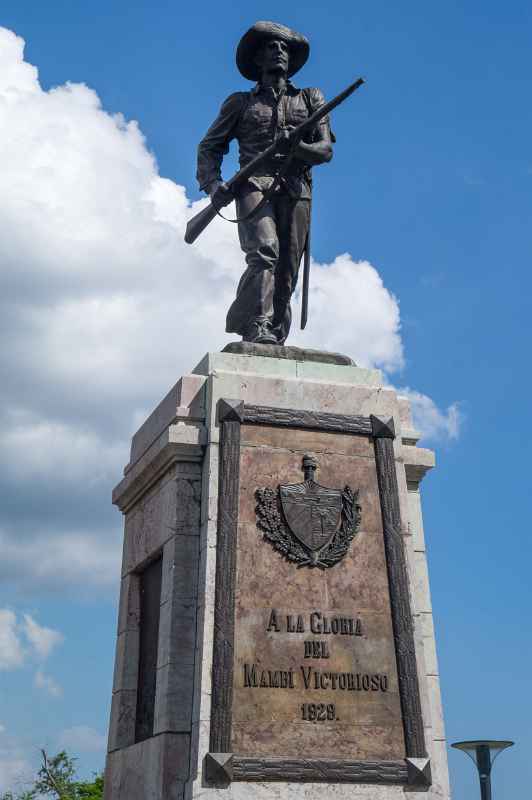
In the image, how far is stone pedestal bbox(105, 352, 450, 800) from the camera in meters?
6.59

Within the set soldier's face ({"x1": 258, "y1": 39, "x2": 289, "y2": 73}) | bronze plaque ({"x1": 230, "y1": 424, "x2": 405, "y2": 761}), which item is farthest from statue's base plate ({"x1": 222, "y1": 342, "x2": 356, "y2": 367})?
soldier's face ({"x1": 258, "y1": 39, "x2": 289, "y2": 73})

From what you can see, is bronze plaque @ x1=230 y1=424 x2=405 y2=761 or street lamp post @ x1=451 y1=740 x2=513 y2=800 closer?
bronze plaque @ x1=230 y1=424 x2=405 y2=761

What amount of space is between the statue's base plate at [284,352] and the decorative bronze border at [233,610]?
70 cm

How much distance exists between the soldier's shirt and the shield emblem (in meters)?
3.23

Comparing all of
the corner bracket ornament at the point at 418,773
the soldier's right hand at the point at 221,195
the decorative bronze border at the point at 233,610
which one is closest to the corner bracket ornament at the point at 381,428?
the decorative bronze border at the point at 233,610

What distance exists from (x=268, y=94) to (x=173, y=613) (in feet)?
17.3

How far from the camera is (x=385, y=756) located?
267 inches

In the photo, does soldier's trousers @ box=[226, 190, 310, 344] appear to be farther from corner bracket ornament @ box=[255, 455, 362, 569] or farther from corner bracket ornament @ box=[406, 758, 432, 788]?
corner bracket ornament @ box=[406, 758, 432, 788]

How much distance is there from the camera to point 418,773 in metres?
6.69

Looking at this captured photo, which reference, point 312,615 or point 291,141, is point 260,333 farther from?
point 312,615

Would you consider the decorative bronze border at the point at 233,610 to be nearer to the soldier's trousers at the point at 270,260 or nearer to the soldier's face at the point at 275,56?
the soldier's trousers at the point at 270,260

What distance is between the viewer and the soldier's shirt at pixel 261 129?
9.16m

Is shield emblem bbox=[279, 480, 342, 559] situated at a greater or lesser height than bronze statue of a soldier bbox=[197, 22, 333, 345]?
lesser

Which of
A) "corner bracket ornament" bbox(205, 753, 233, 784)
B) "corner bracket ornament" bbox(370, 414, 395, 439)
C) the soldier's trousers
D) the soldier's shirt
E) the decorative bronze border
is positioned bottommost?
"corner bracket ornament" bbox(205, 753, 233, 784)
